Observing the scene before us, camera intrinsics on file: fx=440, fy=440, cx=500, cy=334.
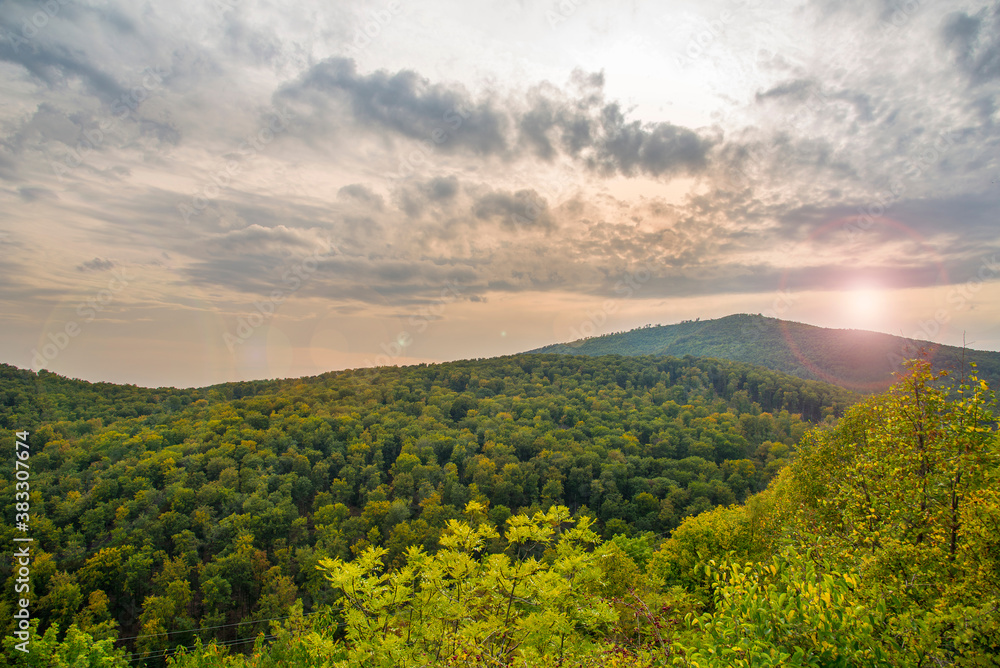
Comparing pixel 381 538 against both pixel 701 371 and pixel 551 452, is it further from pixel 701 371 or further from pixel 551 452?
pixel 701 371

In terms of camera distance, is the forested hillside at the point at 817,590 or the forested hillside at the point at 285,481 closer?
the forested hillside at the point at 817,590

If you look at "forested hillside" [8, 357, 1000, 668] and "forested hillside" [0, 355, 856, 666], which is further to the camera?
"forested hillside" [0, 355, 856, 666]

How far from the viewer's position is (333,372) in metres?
128

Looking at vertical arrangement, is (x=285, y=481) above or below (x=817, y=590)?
below

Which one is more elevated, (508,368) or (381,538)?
(508,368)

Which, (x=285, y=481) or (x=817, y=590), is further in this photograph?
(x=285, y=481)

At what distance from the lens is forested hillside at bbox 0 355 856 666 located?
4550 centimetres

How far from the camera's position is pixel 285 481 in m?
64.1

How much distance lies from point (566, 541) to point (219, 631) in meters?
51.7

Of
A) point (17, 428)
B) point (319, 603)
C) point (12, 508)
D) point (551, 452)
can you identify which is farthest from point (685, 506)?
point (17, 428)

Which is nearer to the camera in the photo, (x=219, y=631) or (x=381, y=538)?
(x=219, y=631)

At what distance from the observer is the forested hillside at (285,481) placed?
149 feet

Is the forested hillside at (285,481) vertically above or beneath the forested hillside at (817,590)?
beneath

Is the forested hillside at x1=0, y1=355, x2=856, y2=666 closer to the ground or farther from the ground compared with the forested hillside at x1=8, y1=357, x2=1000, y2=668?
closer to the ground
